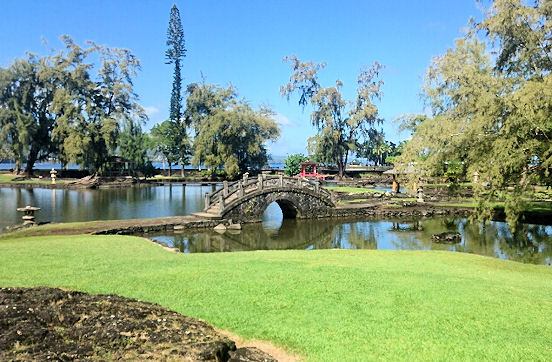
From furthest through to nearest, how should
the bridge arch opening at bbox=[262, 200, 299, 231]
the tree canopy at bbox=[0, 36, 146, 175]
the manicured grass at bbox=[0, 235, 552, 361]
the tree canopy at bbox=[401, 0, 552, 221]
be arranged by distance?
the tree canopy at bbox=[0, 36, 146, 175], the bridge arch opening at bbox=[262, 200, 299, 231], the tree canopy at bbox=[401, 0, 552, 221], the manicured grass at bbox=[0, 235, 552, 361]

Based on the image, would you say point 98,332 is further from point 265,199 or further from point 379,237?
point 265,199

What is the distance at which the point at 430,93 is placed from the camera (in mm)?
39125

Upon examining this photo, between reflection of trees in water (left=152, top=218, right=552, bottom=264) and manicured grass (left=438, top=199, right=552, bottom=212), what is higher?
manicured grass (left=438, top=199, right=552, bottom=212)

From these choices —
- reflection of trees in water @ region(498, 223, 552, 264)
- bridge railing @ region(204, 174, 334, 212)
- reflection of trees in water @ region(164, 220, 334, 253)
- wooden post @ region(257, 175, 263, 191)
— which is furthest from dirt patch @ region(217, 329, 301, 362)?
wooden post @ region(257, 175, 263, 191)

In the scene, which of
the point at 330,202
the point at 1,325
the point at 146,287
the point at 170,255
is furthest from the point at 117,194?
the point at 1,325

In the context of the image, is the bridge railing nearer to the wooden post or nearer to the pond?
the wooden post

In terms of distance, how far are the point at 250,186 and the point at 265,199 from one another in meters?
1.40

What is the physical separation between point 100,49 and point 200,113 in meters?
16.0

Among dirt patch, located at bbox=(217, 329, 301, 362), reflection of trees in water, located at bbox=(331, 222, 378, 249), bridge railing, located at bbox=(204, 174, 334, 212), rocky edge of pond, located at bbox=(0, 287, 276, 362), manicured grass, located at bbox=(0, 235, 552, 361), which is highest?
bridge railing, located at bbox=(204, 174, 334, 212)

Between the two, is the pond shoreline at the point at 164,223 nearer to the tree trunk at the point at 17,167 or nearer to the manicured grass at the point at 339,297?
the manicured grass at the point at 339,297

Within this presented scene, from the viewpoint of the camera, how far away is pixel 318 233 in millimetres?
26125

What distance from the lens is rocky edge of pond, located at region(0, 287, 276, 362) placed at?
4.92 meters

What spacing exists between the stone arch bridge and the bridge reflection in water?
1.01 meters

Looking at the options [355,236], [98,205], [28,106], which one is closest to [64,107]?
[28,106]
